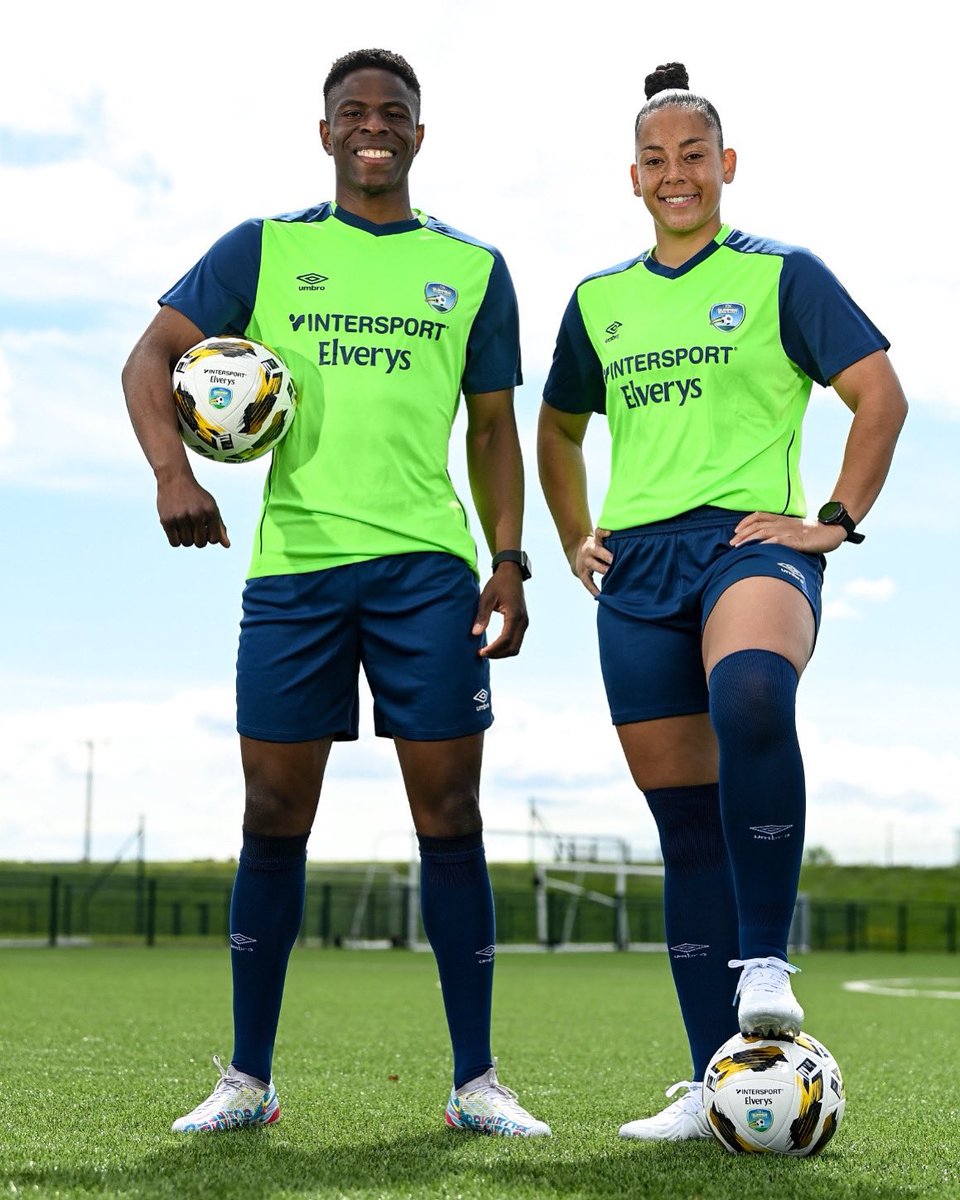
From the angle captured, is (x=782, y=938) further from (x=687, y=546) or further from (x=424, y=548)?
(x=424, y=548)

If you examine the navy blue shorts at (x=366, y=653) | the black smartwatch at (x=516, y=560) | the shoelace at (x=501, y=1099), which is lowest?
the shoelace at (x=501, y=1099)

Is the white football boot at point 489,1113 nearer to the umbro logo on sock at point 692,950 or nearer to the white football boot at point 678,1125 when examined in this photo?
the white football boot at point 678,1125

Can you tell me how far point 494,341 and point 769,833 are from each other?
5.19ft

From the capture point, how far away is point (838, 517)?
3635 millimetres

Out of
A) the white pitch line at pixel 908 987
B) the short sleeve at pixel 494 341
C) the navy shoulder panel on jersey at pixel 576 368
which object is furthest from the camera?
the white pitch line at pixel 908 987

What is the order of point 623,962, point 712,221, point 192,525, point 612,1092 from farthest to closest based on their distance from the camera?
point 623,962 → point 612,1092 → point 712,221 → point 192,525

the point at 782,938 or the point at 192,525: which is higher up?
the point at 192,525

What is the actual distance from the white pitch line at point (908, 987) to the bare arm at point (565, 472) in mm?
11100

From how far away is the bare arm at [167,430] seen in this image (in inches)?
143

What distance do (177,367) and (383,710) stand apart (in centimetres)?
103

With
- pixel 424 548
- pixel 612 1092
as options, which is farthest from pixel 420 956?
pixel 424 548

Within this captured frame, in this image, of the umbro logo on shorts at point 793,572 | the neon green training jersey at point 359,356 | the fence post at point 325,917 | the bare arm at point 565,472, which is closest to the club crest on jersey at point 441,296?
the neon green training jersey at point 359,356

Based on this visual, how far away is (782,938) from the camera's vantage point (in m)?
3.22

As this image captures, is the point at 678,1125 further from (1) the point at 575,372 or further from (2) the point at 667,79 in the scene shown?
(2) the point at 667,79
